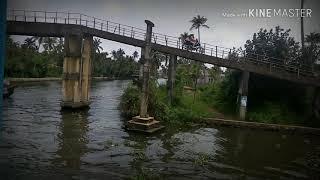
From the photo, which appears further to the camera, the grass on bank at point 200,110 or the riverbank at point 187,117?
the grass on bank at point 200,110

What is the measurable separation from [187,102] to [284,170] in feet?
57.0

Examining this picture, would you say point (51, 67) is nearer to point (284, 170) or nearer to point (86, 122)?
point (86, 122)

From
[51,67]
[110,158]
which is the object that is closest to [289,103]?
[110,158]

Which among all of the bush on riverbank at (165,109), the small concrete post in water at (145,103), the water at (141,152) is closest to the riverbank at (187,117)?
the bush on riverbank at (165,109)

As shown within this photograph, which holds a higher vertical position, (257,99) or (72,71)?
(72,71)

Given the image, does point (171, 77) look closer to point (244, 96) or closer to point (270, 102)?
point (244, 96)

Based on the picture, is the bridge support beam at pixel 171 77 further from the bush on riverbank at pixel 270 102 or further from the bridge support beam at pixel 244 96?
the bridge support beam at pixel 244 96

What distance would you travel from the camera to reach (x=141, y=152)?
1625 centimetres

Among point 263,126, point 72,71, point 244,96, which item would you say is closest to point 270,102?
point 244,96

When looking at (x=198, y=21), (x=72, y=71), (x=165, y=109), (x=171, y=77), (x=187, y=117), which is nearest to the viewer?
(x=165, y=109)

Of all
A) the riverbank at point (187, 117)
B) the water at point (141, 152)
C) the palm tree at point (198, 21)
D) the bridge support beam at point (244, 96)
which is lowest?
the water at point (141, 152)

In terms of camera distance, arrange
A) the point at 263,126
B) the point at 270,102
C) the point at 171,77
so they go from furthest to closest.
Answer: the point at 171,77
the point at 270,102
the point at 263,126

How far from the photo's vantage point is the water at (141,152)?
1282 cm

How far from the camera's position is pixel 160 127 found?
22.7 meters
